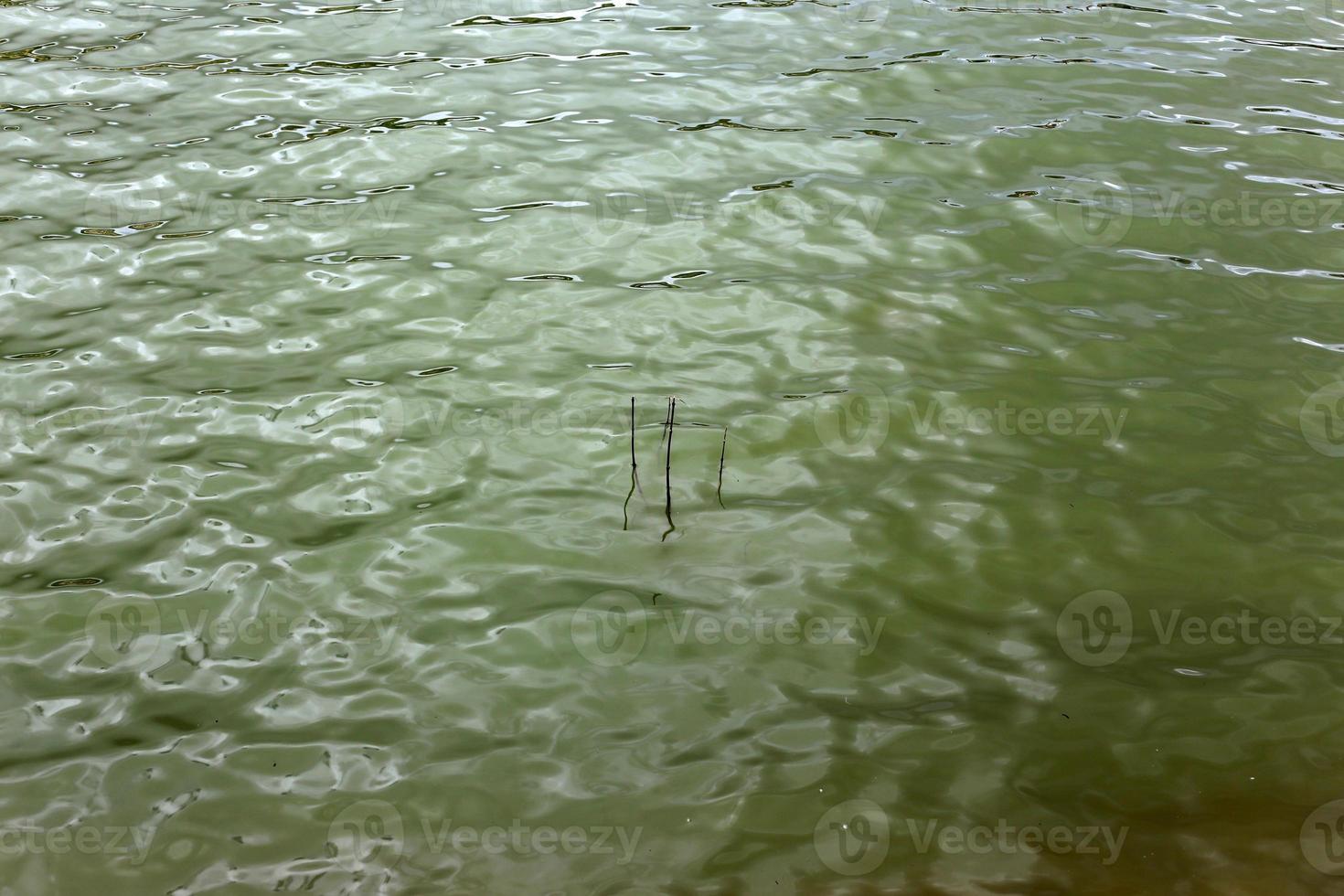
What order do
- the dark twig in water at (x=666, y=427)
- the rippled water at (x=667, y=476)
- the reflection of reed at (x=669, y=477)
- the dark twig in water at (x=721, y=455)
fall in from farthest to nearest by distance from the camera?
the dark twig in water at (x=666, y=427)
the dark twig in water at (x=721, y=455)
the reflection of reed at (x=669, y=477)
the rippled water at (x=667, y=476)

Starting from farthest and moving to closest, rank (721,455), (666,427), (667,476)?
(666,427)
(721,455)
(667,476)

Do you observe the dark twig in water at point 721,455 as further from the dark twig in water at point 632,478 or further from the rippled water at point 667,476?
the dark twig in water at point 632,478

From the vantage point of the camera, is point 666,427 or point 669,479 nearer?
point 669,479

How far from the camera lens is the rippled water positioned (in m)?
2.37

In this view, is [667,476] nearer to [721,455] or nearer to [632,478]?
[632,478]

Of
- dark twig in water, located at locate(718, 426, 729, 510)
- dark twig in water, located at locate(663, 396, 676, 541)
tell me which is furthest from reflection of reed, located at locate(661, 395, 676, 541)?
dark twig in water, located at locate(718, 426, 729, 510)

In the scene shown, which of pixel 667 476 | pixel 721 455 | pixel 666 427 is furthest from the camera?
pixel 666 427

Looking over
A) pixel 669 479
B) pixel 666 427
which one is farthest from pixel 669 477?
pixel 666 427

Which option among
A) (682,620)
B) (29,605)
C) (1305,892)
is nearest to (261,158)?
(29,605)

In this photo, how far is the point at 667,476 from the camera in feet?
10.4

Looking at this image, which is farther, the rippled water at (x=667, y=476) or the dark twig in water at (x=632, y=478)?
the dark twig in water at (x=632, y=478)

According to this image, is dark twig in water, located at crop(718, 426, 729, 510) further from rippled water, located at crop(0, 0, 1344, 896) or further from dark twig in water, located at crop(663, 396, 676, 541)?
dark twig in water, located at crop(663, 396, 676, 541)

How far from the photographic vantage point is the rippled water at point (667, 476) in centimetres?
237

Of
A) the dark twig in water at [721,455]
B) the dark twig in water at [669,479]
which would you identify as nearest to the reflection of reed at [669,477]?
the dark twig in water at [669,479]
